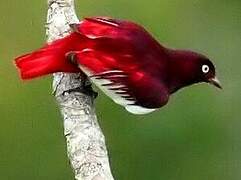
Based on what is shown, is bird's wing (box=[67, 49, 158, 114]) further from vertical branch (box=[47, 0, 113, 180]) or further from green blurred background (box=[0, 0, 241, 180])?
green blurred background (box=[0, 0, 241, 180])

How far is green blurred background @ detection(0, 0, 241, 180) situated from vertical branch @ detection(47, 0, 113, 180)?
0.36 meters

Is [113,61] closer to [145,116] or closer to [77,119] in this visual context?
[77,119]

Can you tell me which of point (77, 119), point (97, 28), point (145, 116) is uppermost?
point (97, 28)

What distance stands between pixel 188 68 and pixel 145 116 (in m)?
0.44

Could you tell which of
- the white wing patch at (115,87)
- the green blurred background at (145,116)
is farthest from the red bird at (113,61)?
the green blurred background at (145,116)

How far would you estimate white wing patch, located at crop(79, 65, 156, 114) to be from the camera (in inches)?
40.1

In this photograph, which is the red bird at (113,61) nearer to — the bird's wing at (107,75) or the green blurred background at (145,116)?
the bird's wing at (107,75)

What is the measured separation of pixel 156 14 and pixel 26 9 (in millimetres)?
237

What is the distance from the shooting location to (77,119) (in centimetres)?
103

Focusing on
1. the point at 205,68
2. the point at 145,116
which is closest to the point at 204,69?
the point at 205,68

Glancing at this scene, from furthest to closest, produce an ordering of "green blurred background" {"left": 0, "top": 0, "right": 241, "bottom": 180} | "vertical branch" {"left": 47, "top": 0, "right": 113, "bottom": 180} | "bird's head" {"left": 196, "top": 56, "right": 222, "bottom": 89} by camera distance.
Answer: "green blurred background" {"left": 0, "top": 0, "right": 241, "bottom": 180} → "bird's head" {"left": 196, "top": 56, "right": 222, "bottom": 89} → "vertical branch" {"left": 47, "top": 0, "right": 113, "bottom": 180}

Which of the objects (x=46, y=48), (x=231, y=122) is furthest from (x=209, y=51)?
(x=46, y=48)

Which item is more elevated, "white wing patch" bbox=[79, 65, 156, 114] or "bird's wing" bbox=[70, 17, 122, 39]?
"bird's wing" bbox=[70, 17, 122, 39]

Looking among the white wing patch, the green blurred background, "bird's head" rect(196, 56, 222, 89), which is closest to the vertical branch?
the white wing patch
